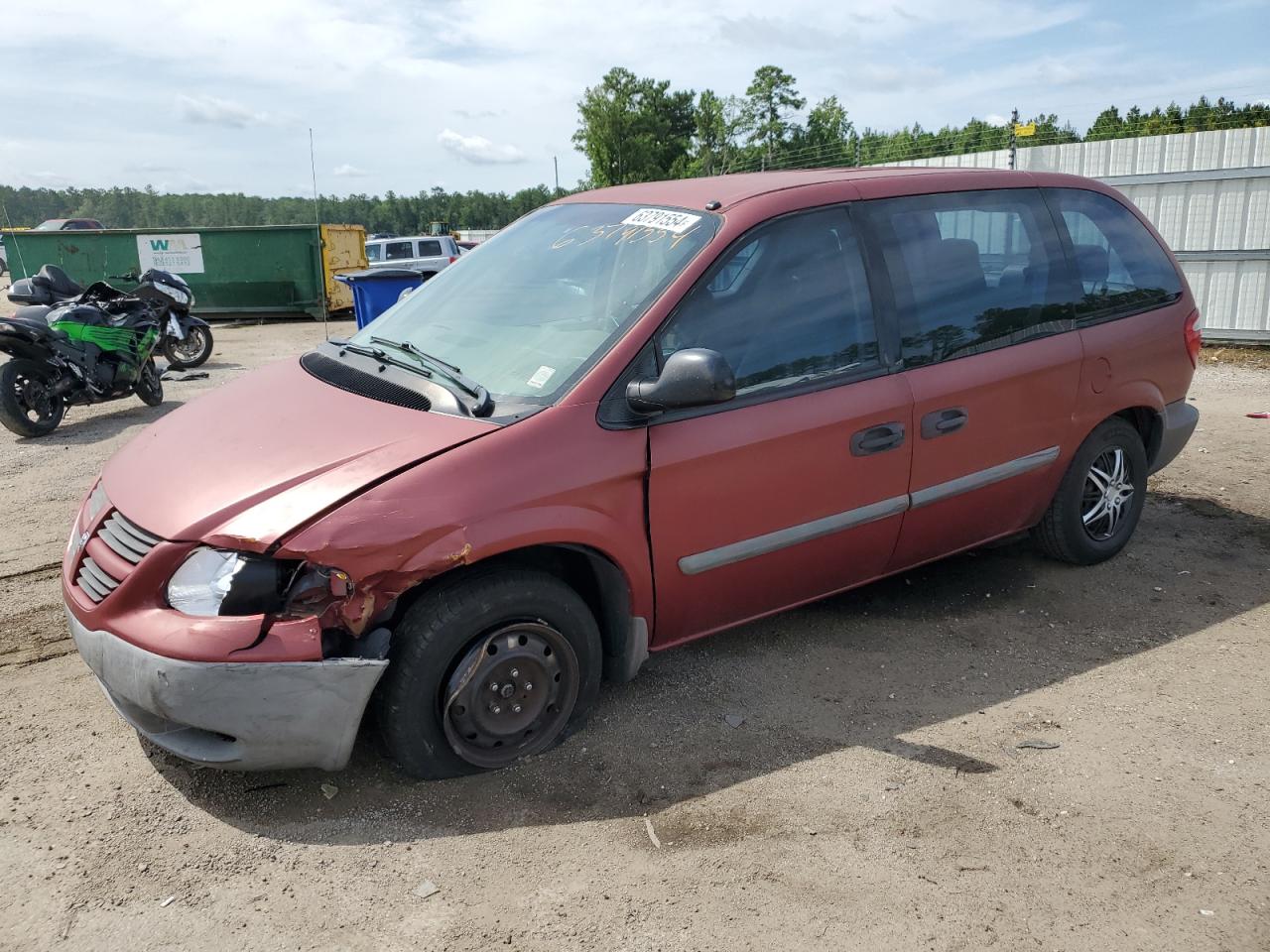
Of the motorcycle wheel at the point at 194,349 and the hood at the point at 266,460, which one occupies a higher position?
the hood at the point at 266,460

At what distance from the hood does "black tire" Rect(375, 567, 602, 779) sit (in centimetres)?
43

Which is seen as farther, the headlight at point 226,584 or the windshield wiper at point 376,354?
the windshield wiper at point 376,354

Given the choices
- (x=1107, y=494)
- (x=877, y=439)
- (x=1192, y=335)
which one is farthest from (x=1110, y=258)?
(x=877, y=439)

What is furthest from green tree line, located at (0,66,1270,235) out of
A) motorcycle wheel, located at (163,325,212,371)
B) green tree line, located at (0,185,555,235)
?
motorcycle wheel, located at (163,325,212,371)

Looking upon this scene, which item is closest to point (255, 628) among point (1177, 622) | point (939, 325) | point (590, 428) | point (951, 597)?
point (590, 428)

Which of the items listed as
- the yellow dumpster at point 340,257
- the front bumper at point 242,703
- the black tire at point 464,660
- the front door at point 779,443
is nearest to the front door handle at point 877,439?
the front door at point 779,443

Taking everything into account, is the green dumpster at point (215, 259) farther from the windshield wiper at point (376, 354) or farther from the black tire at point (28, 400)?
the windshield wiper at point (376, 354)

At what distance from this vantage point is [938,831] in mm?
2885

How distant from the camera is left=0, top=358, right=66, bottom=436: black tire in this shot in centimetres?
813

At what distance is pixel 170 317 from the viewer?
1071 cm

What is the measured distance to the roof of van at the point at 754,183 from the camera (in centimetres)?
371

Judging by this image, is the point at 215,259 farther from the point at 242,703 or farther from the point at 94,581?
the point at 242,703

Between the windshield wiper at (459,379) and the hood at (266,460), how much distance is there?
0.21 ft

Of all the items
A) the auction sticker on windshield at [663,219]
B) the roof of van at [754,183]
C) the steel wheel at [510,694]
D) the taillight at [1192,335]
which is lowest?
the steel wheel at [510,694]
